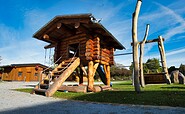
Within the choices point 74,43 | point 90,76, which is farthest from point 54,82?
point 74,43

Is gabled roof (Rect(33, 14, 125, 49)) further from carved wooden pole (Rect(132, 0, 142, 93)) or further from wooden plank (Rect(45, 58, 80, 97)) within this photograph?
wooden plank (Rect(45, 58, 80, 97))

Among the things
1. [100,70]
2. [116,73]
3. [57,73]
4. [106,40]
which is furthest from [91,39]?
[116,73]

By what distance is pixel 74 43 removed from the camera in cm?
1141

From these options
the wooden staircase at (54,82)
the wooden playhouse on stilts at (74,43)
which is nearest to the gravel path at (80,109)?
the wooden staircase at (54,82)

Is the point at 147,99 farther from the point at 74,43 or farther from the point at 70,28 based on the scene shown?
the point at 70,28

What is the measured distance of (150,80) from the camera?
17.2 metres

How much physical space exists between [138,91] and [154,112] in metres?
3.78

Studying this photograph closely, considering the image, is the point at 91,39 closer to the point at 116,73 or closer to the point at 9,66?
the point at 9,66

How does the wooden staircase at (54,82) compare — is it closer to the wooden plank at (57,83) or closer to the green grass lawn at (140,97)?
the wooden plank at (57,83)

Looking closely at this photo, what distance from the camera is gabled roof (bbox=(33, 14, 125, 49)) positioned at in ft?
30.7

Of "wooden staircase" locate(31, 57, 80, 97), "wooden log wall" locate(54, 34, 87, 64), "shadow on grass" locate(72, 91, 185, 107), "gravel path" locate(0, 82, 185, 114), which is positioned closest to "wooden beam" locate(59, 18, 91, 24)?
"wooden log wall" locate(54, 34, 87, 64)

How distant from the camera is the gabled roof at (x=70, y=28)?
9346 mm

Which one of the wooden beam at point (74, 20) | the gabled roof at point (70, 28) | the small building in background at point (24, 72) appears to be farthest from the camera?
the small building in background at point (24, 72)

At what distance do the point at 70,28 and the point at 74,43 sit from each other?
47.7 inches
